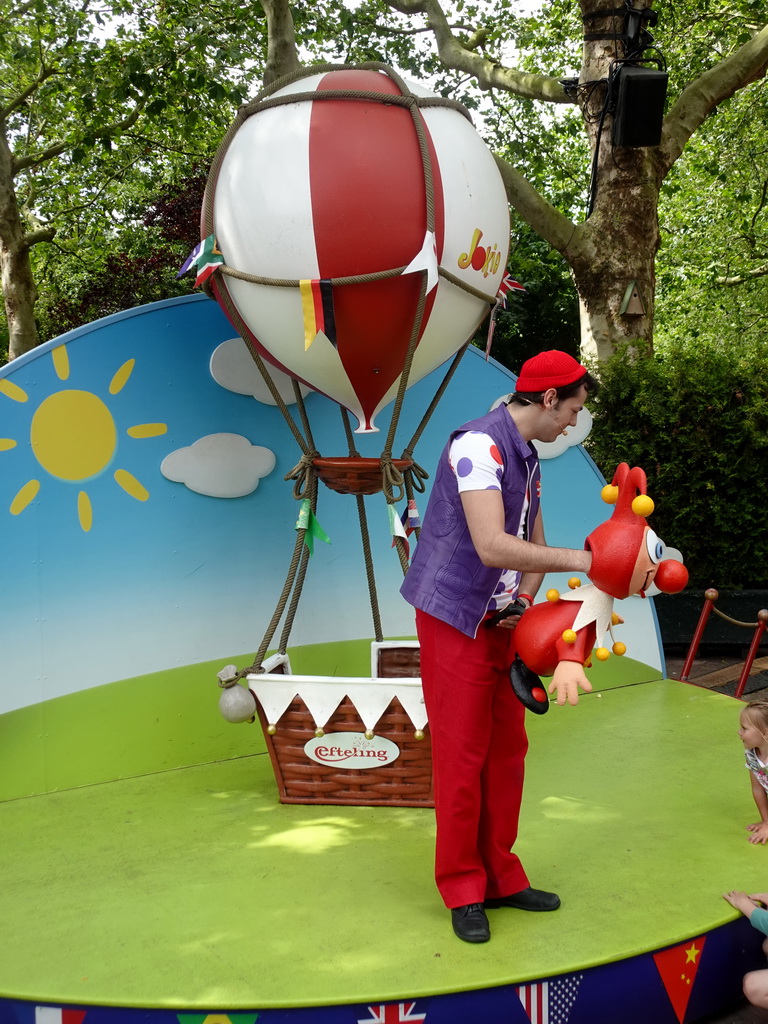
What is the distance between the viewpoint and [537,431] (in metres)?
2.19

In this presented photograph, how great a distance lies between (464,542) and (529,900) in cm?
94

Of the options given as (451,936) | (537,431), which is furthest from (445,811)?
(537,431)

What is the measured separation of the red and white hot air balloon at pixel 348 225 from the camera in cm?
261

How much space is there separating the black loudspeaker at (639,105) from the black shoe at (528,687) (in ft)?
15.0

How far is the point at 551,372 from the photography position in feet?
6.98

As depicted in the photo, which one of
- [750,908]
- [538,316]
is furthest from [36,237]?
[750,908]

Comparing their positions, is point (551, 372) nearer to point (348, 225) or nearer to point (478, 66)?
point (348, 225)

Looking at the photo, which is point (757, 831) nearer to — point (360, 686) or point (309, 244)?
point (360, 686)

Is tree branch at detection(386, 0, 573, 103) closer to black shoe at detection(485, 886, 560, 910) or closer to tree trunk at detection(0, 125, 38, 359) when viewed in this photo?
tree trunk at detection(0, 125, 38, 359)

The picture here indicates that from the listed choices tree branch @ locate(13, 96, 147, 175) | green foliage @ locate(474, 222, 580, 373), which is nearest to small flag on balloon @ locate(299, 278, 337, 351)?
tree branch @ locate(13, 96, 147, 175)

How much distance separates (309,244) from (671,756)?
7.34 ft

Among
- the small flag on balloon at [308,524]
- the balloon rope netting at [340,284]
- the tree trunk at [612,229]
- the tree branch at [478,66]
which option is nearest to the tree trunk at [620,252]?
the tree trunk at [612,229]

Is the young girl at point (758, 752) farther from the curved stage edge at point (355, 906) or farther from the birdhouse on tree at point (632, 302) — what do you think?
the birdhouse on tree at point (632, 302)

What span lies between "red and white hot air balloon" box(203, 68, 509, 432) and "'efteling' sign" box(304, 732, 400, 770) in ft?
3.59
